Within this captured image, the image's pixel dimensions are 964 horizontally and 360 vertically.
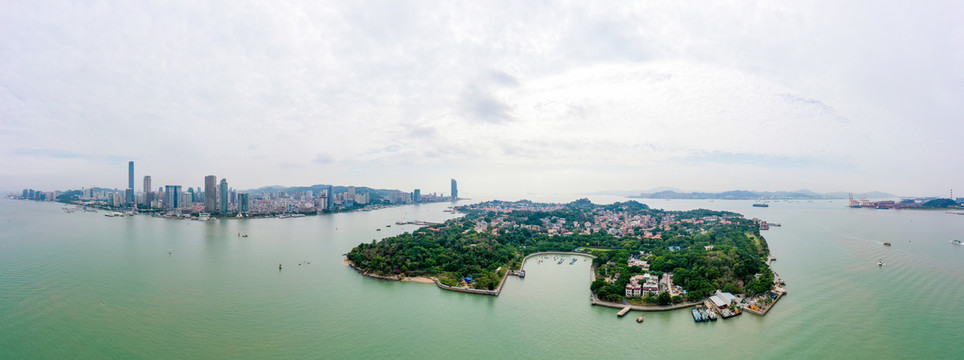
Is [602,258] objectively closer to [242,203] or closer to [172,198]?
[242,203]

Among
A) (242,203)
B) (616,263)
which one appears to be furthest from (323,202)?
(616,263)

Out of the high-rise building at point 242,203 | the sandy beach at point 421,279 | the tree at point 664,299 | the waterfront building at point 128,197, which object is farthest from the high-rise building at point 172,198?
the tree at point 664,299

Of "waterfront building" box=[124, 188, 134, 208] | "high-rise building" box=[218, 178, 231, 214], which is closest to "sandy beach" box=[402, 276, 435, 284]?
"high-rise building" box=[218, 178, 231, 214]

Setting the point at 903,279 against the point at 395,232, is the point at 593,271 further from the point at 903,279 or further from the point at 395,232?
the point at 395,232

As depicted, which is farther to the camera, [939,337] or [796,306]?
[796,306]

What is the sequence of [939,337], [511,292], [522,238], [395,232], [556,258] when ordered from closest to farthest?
[939,337] → [511,292] → [556,258] → [522,238] → [395,232]

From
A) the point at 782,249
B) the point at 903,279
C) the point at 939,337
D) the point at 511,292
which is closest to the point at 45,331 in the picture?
the point at 511,292

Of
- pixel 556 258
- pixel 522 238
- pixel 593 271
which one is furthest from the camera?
pixel 522 238
